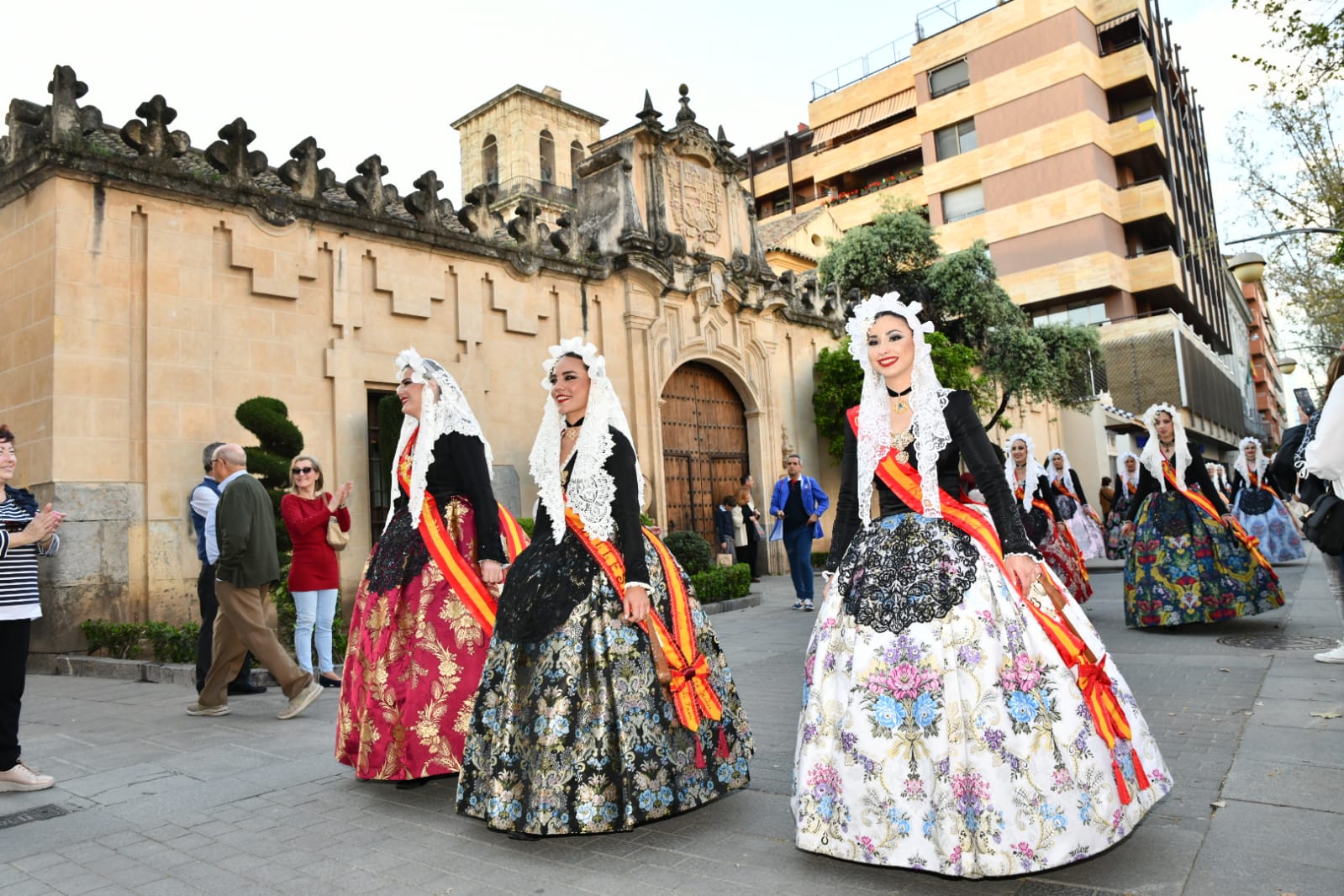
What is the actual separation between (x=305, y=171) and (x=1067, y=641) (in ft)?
34.7

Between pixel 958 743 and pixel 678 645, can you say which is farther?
pixel 678 645

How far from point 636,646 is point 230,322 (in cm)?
843

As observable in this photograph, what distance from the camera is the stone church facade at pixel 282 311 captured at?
8.91m

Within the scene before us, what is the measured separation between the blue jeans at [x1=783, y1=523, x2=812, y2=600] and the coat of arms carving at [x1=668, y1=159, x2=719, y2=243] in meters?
6.87

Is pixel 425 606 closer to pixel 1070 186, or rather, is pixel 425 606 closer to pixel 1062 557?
pixel 1062 557

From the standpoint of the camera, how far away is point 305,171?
10.8m

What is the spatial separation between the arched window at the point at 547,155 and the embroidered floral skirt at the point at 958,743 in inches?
1570

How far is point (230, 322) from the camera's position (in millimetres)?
10047

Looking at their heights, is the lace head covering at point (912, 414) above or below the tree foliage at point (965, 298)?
below

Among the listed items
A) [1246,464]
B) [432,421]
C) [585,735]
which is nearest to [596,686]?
[585,735]

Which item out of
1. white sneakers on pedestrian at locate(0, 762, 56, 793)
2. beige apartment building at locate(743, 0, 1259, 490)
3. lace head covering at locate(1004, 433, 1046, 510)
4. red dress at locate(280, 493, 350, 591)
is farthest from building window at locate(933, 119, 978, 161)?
white sneakers on pedestrian at locate(0, 762, 56, 793)

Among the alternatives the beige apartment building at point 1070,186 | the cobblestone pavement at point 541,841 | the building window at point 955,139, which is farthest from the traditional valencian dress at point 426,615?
the building window at point 955,139

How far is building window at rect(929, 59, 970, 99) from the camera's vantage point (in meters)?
37.1

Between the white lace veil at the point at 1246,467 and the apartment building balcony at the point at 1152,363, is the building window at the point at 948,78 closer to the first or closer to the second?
the apartment building balcony at the point at 1152,363
